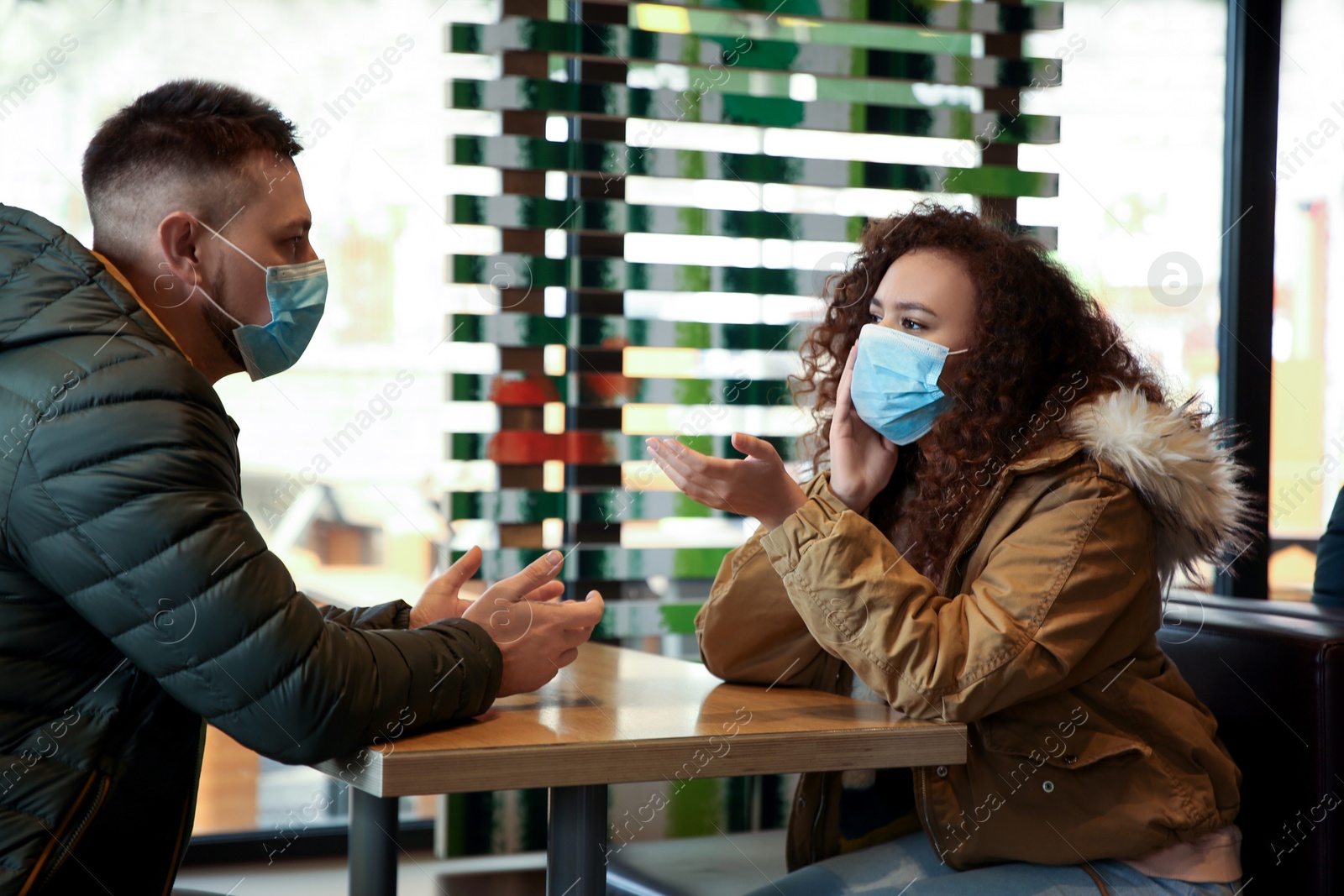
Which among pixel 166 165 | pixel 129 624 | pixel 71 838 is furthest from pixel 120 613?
pixel 166 165

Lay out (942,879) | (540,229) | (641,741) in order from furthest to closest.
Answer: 1. (540,229)
2. (942,879)
3. (641,741)

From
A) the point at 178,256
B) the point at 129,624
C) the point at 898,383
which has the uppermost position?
the point at 178,256

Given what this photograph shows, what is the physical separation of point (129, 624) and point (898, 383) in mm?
1036

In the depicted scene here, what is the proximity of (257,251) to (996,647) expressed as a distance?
102 centimetres

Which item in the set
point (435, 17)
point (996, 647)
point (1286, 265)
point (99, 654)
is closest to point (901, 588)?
point (996, 647)

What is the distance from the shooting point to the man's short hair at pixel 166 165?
4.83 ft

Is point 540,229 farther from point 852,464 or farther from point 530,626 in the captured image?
point 530,626

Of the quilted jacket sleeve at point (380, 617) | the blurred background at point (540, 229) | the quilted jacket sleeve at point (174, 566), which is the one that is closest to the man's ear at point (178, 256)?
the quilted jacket sleeve at point (174, 566)

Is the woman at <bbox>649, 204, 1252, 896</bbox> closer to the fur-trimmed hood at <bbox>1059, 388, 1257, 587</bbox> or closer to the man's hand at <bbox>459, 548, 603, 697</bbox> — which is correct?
the fur-trimmed hood at <bbox>1059, 388, 1257, 587</bbox>

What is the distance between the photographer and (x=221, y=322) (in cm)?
152

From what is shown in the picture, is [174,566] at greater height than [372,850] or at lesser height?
greater

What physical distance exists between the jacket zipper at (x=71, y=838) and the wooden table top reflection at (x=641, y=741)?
0.69 feet

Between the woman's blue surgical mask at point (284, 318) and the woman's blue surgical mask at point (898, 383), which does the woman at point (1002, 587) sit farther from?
the woman's blue surgical mask at point (284, 318)

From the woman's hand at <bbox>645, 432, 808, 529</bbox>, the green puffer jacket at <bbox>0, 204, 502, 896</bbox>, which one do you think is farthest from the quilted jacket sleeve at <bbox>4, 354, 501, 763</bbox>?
the woman's hand at <bbox>645, 432, 808, 529</bbox>
